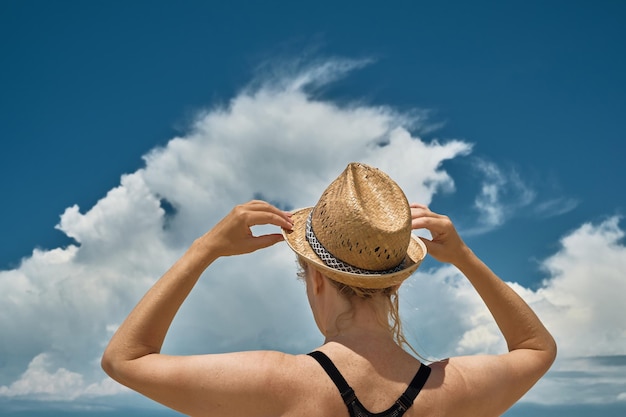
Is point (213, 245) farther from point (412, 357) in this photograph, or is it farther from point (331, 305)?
point (412, 357)

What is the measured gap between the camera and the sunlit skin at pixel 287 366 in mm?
3283

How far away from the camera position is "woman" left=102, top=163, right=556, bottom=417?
3.30 m

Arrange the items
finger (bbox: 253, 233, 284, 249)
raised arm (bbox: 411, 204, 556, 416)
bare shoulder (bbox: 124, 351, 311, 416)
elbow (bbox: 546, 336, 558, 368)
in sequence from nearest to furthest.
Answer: bare shoulder (bbox: 124, 351, 311, 416) < finger (bbox: 253, 233, 284, 249) < raised arm (bbox: 411, 204, 556, 416) < elbow (bbox: 546, 336, 558, 368)

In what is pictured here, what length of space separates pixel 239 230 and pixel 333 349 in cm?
84

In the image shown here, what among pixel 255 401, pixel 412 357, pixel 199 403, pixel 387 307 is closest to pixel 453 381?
pixel 412 357

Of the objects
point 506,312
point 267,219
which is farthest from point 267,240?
point 506,312

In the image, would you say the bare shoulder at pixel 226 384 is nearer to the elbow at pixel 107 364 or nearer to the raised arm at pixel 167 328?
the raised arm at pixel 167 328

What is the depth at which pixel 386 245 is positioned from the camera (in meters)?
3.64

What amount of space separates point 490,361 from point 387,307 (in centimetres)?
73

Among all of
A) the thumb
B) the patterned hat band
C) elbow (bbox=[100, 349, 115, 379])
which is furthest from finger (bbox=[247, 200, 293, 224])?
elbow (bbox=[100, 349, 115, 379])

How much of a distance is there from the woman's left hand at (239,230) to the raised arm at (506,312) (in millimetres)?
966

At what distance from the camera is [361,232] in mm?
3615

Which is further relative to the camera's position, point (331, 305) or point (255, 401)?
point (331, 305)

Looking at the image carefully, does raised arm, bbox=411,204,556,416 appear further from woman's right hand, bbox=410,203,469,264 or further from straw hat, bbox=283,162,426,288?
straw hat, bbox=283,162,426,288
